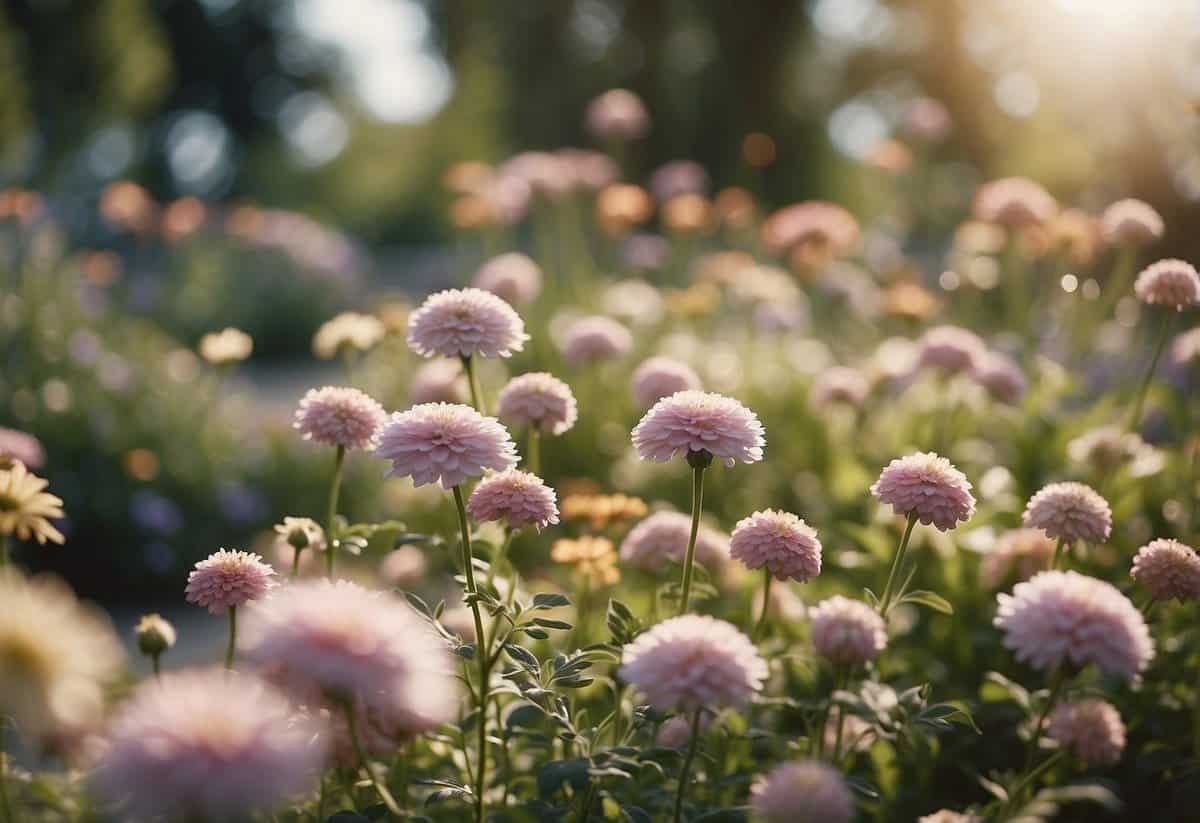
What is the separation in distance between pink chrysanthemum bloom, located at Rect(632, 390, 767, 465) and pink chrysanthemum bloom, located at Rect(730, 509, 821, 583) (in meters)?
0.12

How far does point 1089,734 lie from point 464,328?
1.29 m

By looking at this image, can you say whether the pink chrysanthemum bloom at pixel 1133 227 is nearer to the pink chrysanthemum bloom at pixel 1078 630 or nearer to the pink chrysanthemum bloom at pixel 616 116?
the pink chrysanthemum bloom at pixel 1078 630

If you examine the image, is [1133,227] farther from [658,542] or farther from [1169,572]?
[658,542]

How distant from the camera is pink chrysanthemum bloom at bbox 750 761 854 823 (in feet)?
4.20

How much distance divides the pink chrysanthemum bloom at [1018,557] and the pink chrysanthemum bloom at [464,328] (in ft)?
4.50

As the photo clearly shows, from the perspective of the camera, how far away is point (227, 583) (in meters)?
1.62

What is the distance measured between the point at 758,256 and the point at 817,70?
9.62 metres

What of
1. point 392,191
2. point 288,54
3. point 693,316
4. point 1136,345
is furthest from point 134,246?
point 1136,345

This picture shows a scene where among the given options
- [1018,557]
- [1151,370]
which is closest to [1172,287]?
[1151,370]

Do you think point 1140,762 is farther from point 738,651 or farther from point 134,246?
point 134,246

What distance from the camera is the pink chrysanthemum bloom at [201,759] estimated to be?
38.2 inches

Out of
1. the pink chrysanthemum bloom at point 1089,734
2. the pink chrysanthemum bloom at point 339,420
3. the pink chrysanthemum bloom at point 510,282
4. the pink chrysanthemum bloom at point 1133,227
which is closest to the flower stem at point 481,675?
the pink chrysanthemum bloom at point 339,420

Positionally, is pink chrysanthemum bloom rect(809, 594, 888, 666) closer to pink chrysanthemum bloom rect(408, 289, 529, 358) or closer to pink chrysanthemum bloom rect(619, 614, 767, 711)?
pink chrysanthemum bloom rect(619, 614, 767, 711)

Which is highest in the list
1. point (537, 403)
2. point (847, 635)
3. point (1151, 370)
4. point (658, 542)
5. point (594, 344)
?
point (594, 344)
